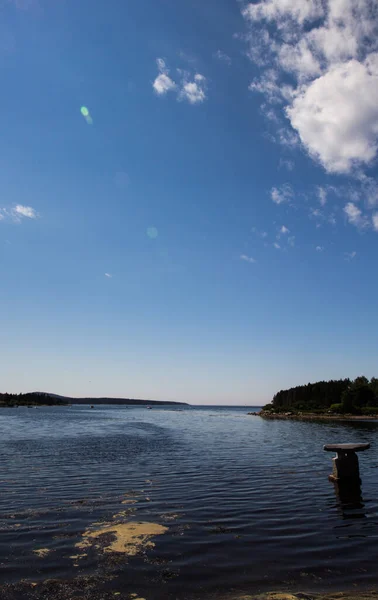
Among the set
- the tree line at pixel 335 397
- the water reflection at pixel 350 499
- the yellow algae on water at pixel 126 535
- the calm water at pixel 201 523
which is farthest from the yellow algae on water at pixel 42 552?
the tree line at pixel 335 397

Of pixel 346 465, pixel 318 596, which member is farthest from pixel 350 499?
pixel 318 596

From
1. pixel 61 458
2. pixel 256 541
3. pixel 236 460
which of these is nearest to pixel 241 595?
pixel 256 541

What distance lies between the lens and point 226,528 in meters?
13.5

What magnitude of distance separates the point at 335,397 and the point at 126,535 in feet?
503

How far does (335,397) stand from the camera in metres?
149

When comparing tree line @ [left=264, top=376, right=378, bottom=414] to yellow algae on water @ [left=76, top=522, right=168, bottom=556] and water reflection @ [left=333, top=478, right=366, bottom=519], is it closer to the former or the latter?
water reflection @ [left=333, top=478, right=366, bottom=519]

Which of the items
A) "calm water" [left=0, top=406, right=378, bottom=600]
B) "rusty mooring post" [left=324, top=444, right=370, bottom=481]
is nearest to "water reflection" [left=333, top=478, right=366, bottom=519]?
"calm water" [left=0, top=406, right=378, bottom=600]

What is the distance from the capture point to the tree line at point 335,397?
12606cm

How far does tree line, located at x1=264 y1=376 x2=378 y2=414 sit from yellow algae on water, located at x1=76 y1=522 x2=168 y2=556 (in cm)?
12294

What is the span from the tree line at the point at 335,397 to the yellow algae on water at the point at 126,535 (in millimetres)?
122945

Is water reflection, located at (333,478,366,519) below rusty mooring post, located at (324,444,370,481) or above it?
below

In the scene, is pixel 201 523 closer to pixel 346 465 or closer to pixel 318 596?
pixel 318 596

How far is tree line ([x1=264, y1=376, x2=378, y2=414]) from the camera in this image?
4963 inches

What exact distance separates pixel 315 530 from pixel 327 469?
15.1 metres
